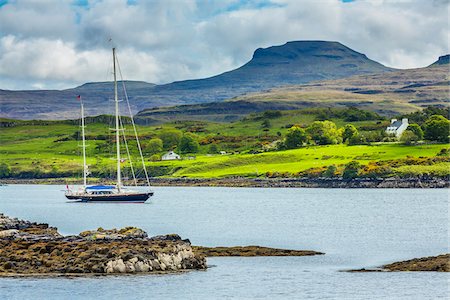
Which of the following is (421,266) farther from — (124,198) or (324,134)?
(324,134)

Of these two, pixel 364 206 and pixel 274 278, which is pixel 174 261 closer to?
pixel 274 278

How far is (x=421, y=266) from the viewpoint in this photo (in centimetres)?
4653

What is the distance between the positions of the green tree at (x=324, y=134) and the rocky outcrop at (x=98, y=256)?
131646 millimetres

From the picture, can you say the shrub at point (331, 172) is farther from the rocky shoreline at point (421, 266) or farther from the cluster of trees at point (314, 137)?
the rocky shoreline at point (421, 266)

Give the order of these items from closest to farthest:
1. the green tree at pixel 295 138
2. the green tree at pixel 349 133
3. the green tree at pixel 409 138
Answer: the green tree at pixel 409 138 → the green tree at pixel 295 138 → the green tree at pixel 349 133

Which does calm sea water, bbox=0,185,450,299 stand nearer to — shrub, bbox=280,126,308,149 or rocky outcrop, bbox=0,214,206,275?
rocky outcrop, bbox=0,214,206,275

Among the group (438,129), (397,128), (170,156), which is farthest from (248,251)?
(170,156)

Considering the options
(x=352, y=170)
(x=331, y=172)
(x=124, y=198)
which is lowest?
(x=124, y=198)

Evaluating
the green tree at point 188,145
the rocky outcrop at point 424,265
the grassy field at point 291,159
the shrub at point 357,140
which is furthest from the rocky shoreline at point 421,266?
the green tree at point 188,145

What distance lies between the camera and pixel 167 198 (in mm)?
122625

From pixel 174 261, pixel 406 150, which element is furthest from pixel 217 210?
pixel 406 150

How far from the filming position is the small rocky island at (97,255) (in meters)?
43.1

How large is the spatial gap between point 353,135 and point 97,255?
13438 cm

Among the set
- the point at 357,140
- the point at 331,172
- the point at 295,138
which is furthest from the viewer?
the point at 295,138
